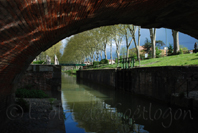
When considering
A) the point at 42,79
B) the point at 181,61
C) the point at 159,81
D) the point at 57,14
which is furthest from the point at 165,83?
the point at 57,14

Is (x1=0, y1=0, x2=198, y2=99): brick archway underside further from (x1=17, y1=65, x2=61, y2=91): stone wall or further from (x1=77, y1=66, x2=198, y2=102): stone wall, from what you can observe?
(x1=17, y1=65, x2=61, y2=91): stone wall

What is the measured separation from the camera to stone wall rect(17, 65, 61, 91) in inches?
456

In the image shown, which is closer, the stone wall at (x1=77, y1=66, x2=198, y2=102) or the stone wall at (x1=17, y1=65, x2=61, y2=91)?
the stone wall at (x1=77, y1=66, x2=198, y2=102)

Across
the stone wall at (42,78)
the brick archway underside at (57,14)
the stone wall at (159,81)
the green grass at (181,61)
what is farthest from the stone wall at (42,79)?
the green grass at (181,61)

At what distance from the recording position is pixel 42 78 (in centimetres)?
1198

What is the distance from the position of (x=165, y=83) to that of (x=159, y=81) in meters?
0.62

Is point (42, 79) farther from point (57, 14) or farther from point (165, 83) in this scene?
point (57, 14)

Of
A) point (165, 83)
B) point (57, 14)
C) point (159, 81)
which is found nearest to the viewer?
point (57, 14)

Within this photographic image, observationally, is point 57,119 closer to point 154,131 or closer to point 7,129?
point 7,129

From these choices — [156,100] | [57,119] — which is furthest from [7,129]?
[156,100]

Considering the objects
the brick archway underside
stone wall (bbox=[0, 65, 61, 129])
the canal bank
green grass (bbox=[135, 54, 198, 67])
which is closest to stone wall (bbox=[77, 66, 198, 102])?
the canal bank

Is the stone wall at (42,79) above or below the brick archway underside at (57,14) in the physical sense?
below

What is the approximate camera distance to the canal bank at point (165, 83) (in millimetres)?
8891

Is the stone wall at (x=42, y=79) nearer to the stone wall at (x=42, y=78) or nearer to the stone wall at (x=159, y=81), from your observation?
the stone wall at (x=42, y=78)
